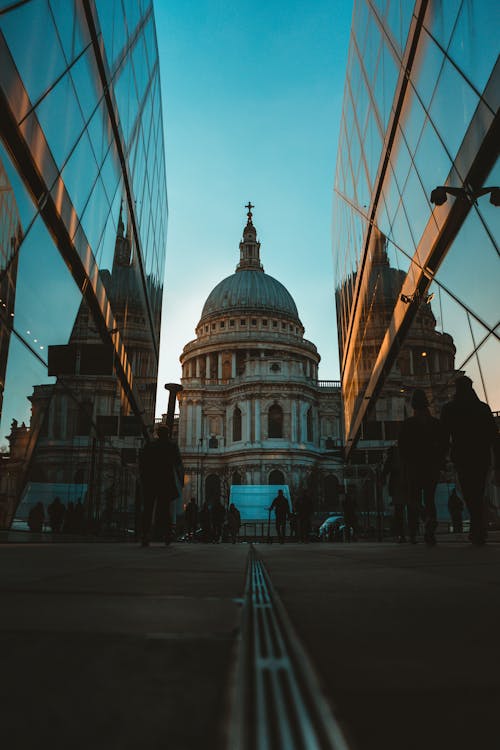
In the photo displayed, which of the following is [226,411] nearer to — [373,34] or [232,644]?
[373,34]

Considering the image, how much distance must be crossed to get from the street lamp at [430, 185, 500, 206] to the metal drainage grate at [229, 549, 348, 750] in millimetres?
5965

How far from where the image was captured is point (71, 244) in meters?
8.80

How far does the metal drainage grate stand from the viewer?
0.57 metres

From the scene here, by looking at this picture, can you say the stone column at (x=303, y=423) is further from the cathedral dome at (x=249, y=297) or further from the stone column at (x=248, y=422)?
the cathedral dome at (x=249, y=297)

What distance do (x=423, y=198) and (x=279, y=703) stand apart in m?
9.72

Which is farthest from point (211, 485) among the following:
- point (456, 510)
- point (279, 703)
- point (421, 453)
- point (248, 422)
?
point (279, 703)

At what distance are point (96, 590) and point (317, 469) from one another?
61535 millimetres

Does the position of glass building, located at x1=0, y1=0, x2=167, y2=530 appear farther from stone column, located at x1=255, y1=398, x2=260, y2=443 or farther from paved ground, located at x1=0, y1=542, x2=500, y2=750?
stone column, located at x1=255, y1=398, x2=260, y2=443

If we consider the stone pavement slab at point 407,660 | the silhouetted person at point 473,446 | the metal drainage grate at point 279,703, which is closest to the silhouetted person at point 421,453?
the silhouetted person at point 473,446

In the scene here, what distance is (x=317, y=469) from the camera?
206ft

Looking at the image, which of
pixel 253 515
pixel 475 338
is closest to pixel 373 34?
pixel 475 338

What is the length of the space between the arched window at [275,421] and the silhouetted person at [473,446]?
5619 cm

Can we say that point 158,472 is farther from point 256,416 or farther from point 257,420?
point 256,416

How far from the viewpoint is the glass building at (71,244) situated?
21.1ft
